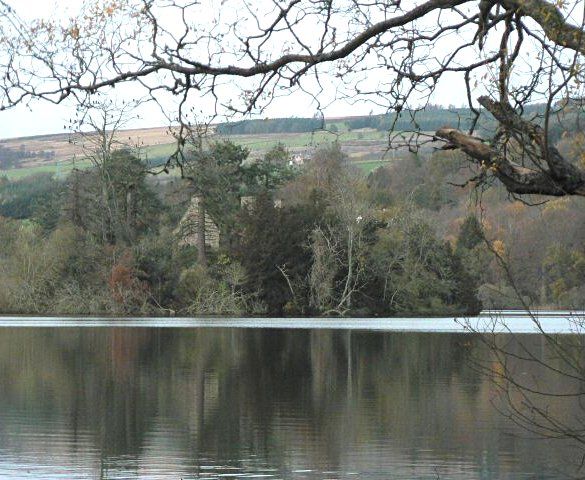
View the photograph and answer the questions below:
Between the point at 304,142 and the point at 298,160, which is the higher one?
the point at 304,142

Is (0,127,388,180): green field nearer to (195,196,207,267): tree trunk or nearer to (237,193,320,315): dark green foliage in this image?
(195,196,207,267): tree trunk

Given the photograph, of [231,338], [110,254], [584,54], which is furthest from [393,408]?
[110,254]

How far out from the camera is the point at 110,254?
241 ft

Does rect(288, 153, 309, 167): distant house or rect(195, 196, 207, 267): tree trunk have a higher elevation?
rect(288, 153, 309, 167): distant house

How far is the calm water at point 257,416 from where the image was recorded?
17.5 metres

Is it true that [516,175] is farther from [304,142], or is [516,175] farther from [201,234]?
[304,142]

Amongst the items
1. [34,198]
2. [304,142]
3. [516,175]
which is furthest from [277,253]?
[516,175]

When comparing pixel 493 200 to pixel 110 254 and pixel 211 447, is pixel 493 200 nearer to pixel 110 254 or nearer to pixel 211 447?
pixel 110 254

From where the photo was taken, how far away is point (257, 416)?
78.0ft

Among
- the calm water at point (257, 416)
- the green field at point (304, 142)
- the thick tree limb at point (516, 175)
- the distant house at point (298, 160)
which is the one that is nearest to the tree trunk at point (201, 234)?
the distant house at point (298, 160)

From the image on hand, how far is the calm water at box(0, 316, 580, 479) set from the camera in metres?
17.5

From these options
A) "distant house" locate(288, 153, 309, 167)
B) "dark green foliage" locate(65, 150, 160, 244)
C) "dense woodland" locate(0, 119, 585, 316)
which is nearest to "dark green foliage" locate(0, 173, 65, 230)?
"dark green foliage" locate(65, 150, 160, 244)

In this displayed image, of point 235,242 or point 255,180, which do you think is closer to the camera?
point 235,242

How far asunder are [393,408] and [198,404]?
3.67 m
